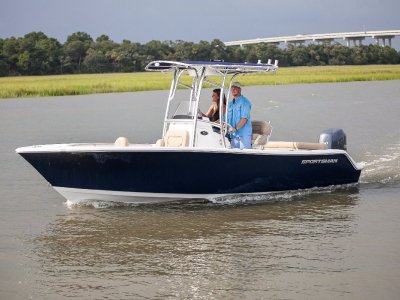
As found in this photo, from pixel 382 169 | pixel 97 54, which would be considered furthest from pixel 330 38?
pixel 382 169

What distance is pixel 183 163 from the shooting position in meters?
13.0

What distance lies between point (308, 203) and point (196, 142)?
7.75ft

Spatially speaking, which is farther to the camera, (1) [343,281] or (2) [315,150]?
(2) [315,150]

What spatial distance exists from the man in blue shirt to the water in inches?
38.8

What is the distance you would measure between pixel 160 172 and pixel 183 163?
39cm

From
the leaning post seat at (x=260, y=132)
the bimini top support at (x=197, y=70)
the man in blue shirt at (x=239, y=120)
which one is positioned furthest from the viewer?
the leaning post seat at (x=260, y=132)

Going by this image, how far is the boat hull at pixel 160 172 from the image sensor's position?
12836 mm

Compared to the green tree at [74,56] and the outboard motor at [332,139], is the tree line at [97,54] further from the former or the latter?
the outboard motor at [332,139]

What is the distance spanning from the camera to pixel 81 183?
43.4 ft

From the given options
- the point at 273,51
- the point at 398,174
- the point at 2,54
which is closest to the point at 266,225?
the point at 398,174

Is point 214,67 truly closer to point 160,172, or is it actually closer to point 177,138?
point 177,138

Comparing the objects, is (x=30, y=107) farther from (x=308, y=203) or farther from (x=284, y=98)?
(x=308, y=203)

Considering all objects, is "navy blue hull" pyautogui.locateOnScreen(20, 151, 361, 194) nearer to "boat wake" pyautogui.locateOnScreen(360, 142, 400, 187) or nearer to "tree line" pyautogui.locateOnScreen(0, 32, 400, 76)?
"boat wake" pyautogui.locateOnScreen(360, 142, 400, 187)

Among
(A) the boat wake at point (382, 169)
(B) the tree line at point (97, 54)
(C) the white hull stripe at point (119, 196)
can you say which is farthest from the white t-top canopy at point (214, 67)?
(B) the tree line at point (97, 54)
